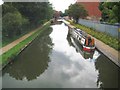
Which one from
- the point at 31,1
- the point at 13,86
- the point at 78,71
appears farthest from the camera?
the point at 31,1

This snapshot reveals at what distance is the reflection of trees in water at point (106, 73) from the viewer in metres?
13.7

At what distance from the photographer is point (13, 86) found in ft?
43.6

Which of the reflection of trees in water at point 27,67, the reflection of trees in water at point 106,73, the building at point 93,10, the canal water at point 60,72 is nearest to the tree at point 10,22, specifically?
the reflection of trees in water at point 27,67

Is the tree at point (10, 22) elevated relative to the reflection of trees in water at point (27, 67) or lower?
elevated

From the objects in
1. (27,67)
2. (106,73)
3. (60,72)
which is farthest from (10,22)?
(106,73)

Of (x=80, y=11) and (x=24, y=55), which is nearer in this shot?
(x=24, y=55)

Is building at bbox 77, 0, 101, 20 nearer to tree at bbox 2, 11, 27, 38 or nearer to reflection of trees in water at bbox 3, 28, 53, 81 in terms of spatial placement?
tree at bbox 2, 11, 27, 38

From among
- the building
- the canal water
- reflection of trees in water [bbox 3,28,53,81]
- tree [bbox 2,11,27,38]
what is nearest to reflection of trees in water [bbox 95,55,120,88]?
the canal water

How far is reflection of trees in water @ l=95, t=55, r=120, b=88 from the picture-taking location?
13.7 meters

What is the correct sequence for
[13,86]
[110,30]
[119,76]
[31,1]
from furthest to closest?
1. [31,1]
2. [110,30]
3. [119,76]
4. [13,86]

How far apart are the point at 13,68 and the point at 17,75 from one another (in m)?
Answer: 1.23

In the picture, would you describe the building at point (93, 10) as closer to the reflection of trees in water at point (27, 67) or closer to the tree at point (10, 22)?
the tree at point (10, 22)

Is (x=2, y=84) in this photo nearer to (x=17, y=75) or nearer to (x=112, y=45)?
(x=17, y=75)

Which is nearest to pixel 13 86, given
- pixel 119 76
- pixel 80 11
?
pixel 119 76
